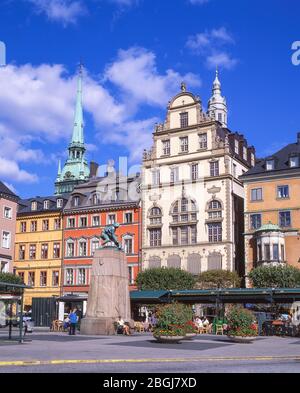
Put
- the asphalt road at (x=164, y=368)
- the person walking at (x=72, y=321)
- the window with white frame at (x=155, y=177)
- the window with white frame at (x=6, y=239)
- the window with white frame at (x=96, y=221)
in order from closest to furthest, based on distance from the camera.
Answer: the asphalt road at (x=164, y=368) < the person walking at (x=72, y=321) < the window with white frame at (x=6, y=239) < the window with white frame at (x=155, y=177) < the window with white frame at (x=96, y=221)

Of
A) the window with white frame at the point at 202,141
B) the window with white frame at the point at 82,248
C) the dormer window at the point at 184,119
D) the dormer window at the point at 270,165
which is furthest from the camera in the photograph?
the window with white frame at the point at 82,248

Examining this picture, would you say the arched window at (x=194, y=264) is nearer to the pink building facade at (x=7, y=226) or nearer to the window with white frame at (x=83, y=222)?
the window with white frame at (x=83, y=222)

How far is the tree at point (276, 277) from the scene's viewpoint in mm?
52125

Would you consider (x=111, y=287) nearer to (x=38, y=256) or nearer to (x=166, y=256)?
(x=166, y=256)

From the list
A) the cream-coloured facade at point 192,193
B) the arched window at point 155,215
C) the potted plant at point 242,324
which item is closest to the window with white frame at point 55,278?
the cream-coloured facade at point 192,193

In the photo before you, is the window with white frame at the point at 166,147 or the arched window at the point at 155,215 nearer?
the arched window at the point at 155,215

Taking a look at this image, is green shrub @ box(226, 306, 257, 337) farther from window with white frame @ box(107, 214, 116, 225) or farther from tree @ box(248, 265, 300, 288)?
window with white frame @ box(107, 214, 116, 225)

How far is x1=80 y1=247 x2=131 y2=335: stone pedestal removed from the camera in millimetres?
34031

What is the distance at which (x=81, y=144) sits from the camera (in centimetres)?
12788

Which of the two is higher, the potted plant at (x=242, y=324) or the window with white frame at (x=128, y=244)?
the window with white frame at (x=128, y=244)

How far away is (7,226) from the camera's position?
68.0 meters

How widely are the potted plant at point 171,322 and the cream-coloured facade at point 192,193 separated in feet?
119

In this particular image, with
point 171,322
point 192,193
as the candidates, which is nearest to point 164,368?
point 171,322

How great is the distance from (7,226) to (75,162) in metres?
59.0
